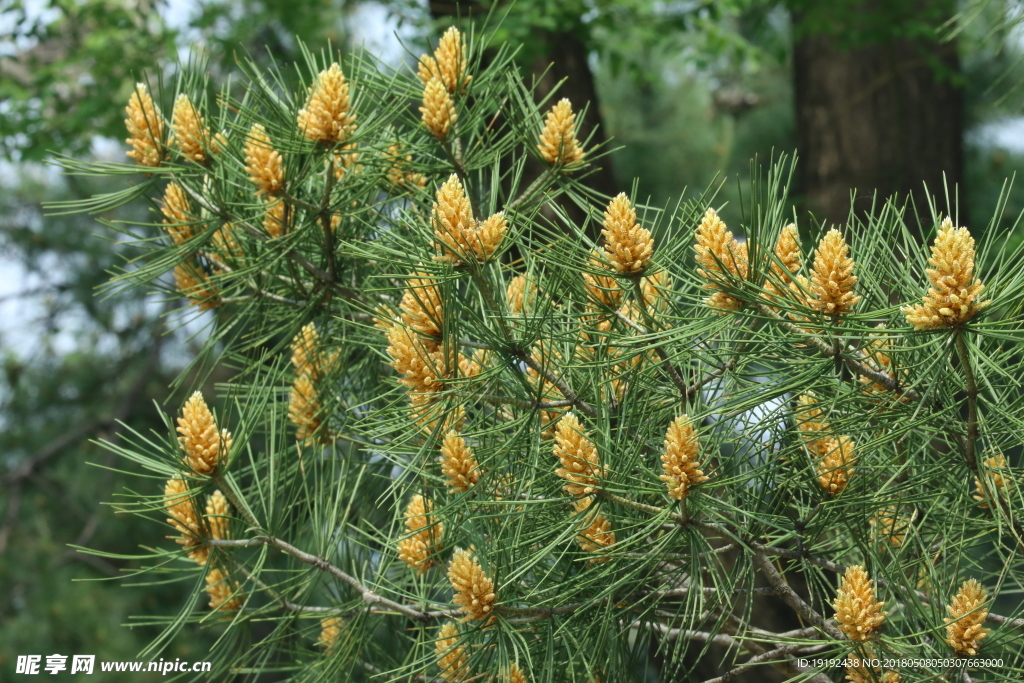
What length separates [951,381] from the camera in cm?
70

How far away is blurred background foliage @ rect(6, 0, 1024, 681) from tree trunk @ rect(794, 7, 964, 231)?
15mm

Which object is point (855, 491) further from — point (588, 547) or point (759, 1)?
point (759, 1)

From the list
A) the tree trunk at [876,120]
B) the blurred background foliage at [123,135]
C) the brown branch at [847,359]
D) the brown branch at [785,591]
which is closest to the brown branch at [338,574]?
the brown branch at [785,591]

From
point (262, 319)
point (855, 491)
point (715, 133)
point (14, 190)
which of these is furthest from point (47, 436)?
point (855, 491)

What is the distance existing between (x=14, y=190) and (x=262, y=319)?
3.61 metres

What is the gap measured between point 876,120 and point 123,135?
7.35ft

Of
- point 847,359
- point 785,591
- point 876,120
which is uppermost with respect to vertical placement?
point 876,120

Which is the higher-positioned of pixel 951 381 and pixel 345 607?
pixel 951 381

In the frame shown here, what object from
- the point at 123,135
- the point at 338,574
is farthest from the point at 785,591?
the point at 123,135

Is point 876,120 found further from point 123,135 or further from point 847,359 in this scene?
point 123,135

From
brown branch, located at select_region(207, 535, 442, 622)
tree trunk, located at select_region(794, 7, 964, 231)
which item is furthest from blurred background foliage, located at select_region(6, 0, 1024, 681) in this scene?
brown branch, located at select_region(207, 535, 442, 622)

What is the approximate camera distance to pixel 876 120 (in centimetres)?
231

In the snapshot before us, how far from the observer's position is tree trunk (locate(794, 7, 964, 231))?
2.21 m

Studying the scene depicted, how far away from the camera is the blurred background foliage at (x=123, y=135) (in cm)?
219
